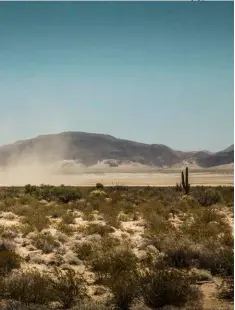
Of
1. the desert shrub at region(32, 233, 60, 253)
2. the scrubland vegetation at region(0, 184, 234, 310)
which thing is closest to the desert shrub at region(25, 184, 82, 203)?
the scrubland vegetation at region(0, 184, 234, 310)

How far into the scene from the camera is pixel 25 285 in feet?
26.1

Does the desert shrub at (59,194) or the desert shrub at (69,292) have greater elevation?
the desert shrub at (59,194)

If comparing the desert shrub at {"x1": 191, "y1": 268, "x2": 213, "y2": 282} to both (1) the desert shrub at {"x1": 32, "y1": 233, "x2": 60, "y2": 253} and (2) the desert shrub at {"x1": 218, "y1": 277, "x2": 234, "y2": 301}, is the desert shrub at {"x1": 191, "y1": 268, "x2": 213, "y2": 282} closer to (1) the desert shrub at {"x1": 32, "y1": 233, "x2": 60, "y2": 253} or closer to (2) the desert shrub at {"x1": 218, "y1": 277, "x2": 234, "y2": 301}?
(2) the desert shrub at {"x1": 218, "y1": 277, "x2": 234, "y2": 301}

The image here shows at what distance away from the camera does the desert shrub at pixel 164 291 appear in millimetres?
7645

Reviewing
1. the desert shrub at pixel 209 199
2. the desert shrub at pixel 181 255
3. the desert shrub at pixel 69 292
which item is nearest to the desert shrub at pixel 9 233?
the desert shrub at pixel 181 255

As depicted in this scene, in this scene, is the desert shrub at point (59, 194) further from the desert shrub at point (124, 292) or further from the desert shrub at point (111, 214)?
the desert shrub at point (124, 292)

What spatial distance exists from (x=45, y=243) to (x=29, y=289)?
5619mm

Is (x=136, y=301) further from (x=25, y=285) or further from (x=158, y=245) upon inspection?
(x=158, y=245)

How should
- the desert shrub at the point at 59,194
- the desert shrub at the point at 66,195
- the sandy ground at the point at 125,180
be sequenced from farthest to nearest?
the sandy ground at the point at 125,180 → the desert shrub at the point at 59,194 → the desert shrub at the point at 66,195

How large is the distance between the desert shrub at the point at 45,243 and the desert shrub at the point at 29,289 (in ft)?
15.1

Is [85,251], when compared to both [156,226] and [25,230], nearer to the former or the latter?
[25,230]

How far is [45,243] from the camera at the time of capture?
1341cm

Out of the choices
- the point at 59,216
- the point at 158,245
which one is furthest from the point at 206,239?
the point at 59,216

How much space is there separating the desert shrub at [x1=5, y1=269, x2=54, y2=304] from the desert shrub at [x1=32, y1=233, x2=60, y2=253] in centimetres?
459
